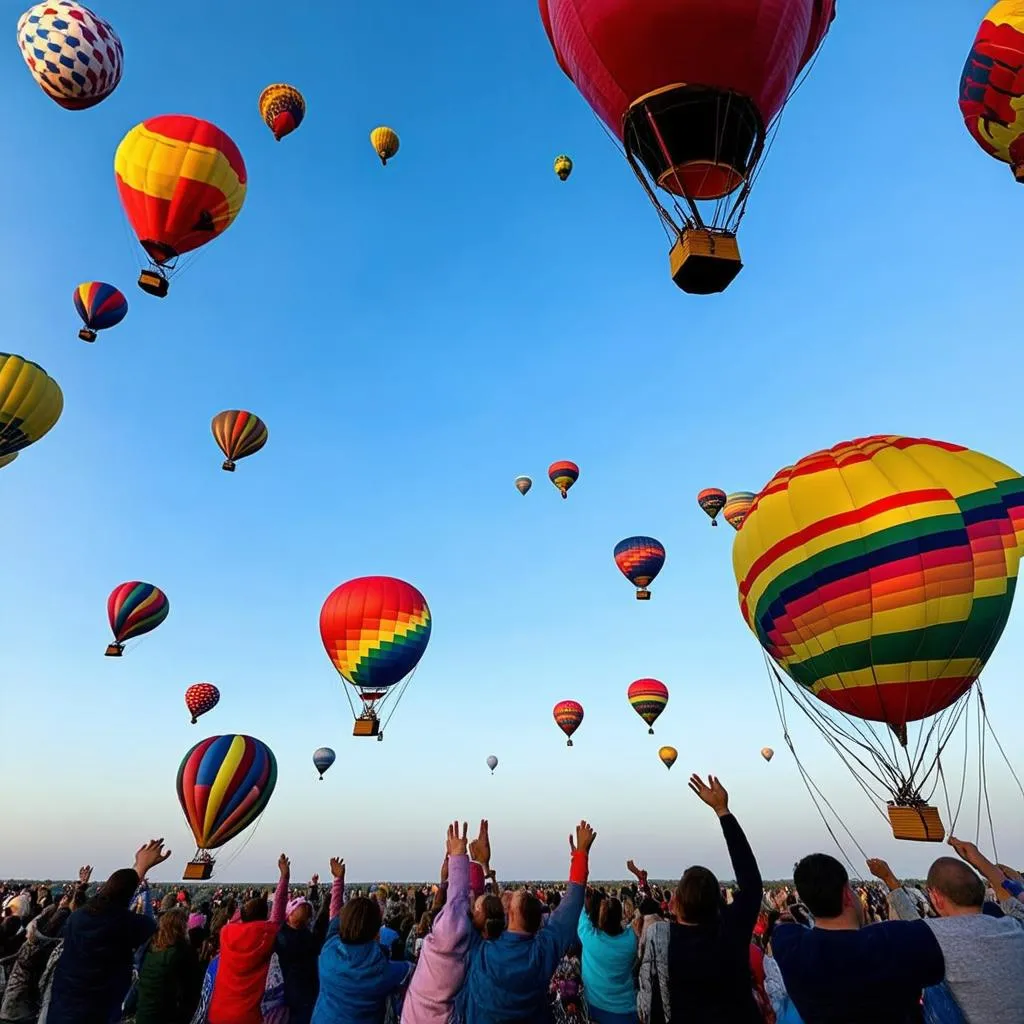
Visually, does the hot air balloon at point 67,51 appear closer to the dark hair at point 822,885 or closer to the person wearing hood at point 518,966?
the person wearing hood at point 518,966

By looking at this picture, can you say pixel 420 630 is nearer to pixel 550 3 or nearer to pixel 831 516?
pixel 831 516

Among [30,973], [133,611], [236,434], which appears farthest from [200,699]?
[30,973]

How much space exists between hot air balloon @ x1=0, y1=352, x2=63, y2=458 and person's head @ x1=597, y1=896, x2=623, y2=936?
23.0 metres

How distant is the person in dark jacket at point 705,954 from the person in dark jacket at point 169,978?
3.39 meters

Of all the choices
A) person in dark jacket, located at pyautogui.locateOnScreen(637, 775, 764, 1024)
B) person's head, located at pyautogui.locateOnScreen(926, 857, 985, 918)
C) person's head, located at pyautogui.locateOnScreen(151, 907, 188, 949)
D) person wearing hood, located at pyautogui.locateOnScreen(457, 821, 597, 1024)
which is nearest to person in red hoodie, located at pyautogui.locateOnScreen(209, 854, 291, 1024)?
person's head, located at pyautogui.locateOnScreen(151, 907, 188, 949)

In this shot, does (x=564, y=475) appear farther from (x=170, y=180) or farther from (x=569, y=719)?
(x=170, y=180)

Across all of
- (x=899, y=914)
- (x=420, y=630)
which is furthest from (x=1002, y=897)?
(x=420, y=630)

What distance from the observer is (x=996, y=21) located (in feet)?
54.4

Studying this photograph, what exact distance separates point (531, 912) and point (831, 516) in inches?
336

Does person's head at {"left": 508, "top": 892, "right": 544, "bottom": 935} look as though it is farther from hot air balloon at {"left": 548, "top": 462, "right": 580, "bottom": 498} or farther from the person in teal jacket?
hot air balloon at {"left": 548, "top": 462, "right": 580, "bottom": 498}

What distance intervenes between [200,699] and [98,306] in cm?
1751

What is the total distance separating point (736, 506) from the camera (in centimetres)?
3412

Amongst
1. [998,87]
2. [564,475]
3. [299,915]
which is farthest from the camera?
[564,475]

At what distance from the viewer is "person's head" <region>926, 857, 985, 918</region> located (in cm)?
307
